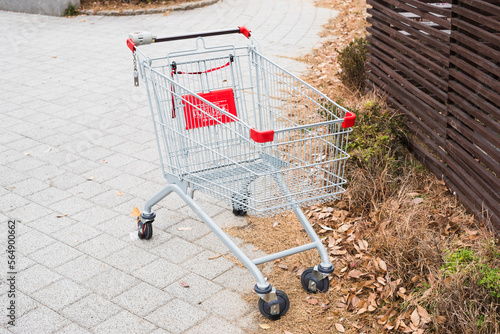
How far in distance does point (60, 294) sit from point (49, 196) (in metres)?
1.52

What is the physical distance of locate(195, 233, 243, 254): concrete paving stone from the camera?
4281 millimetres

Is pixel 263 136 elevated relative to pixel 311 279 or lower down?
elevated

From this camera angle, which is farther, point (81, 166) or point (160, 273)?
point (81, 166)

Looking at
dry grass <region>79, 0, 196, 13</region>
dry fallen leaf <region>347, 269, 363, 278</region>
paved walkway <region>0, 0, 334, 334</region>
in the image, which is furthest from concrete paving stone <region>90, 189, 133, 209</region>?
dry grass <region>79, 0, 196, 13</region>

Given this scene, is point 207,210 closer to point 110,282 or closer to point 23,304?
point 110,282

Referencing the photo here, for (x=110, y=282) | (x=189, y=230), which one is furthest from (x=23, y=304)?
(x=189, y=230)

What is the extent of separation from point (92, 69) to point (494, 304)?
7126 millimetres

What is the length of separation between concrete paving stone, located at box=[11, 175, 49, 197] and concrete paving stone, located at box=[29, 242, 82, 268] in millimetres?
1001

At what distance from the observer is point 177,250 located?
4.28 metres

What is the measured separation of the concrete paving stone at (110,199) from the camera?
4.94 meters

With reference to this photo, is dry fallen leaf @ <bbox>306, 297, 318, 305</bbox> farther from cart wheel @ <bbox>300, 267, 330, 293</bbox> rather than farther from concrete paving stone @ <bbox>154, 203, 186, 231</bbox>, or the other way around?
concrete paving stone @ <bbox>154, 203, 186, 231</bbox>

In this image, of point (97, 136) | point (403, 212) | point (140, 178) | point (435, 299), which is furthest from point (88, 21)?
point (435, 299)

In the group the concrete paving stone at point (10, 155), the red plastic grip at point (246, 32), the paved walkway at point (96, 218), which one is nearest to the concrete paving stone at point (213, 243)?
the paved walkway at point (96, 218)

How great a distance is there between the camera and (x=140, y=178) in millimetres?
5387
